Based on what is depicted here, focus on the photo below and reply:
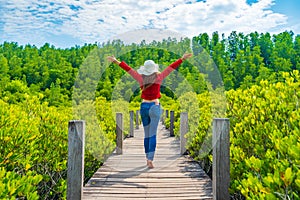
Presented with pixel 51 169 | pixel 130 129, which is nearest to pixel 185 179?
pixel 51 169

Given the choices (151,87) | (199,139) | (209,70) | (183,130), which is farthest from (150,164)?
(209,70)

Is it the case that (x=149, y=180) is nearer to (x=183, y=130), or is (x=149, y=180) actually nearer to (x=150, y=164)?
(x=150, y=164)

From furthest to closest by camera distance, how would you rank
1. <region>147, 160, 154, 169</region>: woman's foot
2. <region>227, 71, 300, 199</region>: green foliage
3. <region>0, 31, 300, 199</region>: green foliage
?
<region>147, 160, 154, 169</region>: woman's foot, <region>0, 31, 300, 199</region>: green foliage, <region>227, 71, 300, 199</region>: green foliage

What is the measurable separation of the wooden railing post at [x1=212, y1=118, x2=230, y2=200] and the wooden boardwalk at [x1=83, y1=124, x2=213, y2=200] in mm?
909

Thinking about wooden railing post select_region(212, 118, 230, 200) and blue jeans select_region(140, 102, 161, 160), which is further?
blue jeans select_region(140, 102, 161, 160)

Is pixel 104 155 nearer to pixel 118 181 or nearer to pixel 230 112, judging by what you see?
pixel 118 181

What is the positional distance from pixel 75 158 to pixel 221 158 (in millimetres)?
1377

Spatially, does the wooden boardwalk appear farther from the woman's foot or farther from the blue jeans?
the blue jeans

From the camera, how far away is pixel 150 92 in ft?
16.7

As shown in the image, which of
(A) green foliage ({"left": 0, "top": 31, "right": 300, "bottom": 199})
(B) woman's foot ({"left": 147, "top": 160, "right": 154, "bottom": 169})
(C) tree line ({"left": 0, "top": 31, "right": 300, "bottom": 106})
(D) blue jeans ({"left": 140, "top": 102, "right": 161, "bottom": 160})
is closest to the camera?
(A) green foliage ({"left": 0, "top": 31, "right": 300, "bottom": 199})

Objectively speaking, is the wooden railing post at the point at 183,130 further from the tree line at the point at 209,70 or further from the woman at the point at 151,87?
the tree line at the point at 209,70

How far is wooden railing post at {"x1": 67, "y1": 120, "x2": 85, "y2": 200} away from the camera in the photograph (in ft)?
10.8

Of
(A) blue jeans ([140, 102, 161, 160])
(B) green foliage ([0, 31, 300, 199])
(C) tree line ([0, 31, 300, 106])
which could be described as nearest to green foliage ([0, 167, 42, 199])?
(B) green foliage ([0, 31, 300, 199])

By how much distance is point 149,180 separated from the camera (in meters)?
4.71
